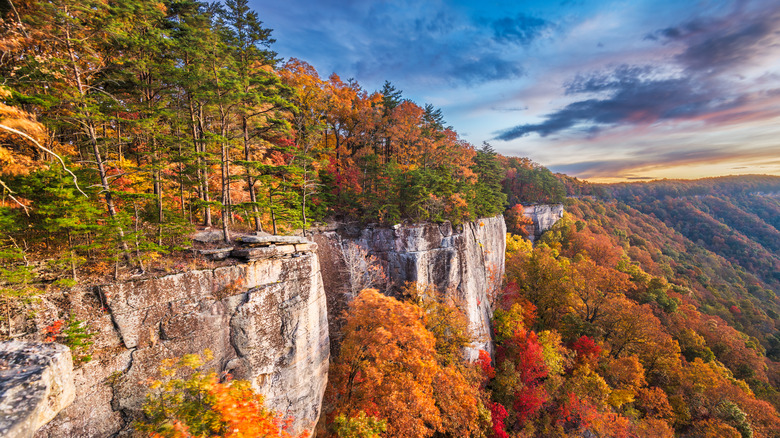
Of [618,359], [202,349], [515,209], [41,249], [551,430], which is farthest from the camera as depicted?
[515,209]

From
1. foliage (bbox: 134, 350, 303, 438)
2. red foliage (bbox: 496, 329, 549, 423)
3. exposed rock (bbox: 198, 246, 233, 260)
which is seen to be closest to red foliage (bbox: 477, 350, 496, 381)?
red foliage (bbox: 496, 329, 549, 423)

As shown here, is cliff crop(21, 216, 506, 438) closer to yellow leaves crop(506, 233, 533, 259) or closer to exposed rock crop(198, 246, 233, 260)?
exposed rock crop(198, 246, 233, 260)

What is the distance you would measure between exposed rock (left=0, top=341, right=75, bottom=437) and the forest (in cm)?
248

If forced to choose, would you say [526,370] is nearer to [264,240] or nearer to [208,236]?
[264,240]

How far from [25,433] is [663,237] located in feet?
348

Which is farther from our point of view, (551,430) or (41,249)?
(551,430)

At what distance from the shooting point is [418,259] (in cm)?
1956

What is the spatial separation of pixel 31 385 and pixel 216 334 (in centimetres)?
640

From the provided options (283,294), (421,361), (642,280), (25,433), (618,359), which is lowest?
(618,359)

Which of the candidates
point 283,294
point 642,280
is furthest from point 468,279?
point 642,280

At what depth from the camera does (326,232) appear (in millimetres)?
19000

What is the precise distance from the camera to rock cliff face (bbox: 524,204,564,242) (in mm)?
48844

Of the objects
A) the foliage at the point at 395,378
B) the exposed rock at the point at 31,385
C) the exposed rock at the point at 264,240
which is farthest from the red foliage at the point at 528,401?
the exposed rock at the point at 31,385

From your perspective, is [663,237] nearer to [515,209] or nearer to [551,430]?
[515,209]
